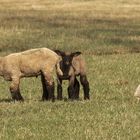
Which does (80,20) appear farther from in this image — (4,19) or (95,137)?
(95,137)

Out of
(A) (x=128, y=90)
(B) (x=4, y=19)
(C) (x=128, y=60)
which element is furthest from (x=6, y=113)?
(B) (x=4, y=19)

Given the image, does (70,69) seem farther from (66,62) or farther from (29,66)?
(29,66)

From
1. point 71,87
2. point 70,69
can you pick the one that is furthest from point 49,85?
point 70,69

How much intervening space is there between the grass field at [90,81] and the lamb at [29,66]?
0.52 meters

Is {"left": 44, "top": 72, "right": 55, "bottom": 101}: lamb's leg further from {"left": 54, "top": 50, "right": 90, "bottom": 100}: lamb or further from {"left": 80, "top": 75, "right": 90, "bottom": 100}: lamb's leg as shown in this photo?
{"left": 80, "top": 75, "right": 90, "bottom": 100}: lamb's leg

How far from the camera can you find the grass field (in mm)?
10633

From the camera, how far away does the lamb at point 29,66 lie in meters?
14.0

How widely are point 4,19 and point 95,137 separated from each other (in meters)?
33.0

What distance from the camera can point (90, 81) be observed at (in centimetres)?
1934

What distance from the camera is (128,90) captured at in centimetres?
1700

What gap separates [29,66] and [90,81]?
18.4ft

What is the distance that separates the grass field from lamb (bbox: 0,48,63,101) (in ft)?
1.69

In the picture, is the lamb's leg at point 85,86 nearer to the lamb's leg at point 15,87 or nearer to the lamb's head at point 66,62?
the lamb's head at point 66,62

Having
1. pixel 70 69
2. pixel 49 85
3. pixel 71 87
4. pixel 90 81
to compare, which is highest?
pixel 70 69
